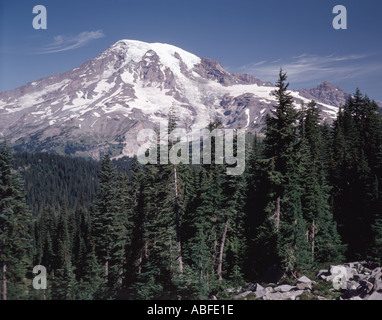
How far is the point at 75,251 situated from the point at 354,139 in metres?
56.4

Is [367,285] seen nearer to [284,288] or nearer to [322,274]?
[284,288]

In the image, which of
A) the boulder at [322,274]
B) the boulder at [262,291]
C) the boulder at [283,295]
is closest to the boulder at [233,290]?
the boulder at [262,291]

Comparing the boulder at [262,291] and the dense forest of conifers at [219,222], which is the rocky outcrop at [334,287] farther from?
the dense forest of conifers at [219,222]

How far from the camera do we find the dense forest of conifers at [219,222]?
874 inches

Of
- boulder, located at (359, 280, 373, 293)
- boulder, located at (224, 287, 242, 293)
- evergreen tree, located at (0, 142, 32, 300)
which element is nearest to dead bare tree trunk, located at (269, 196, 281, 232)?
boulder, located at (224, 287, 242, 293)

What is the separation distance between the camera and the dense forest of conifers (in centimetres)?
2220

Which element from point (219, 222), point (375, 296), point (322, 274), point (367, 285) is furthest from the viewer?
point (219, 222)

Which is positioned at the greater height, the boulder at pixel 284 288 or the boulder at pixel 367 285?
the boulder at pixel 367 285

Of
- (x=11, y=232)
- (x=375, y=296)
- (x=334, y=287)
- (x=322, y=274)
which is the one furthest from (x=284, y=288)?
(x=11, y=232)

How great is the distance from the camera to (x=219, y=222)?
2867cm

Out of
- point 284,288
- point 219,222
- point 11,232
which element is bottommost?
point 284,288
